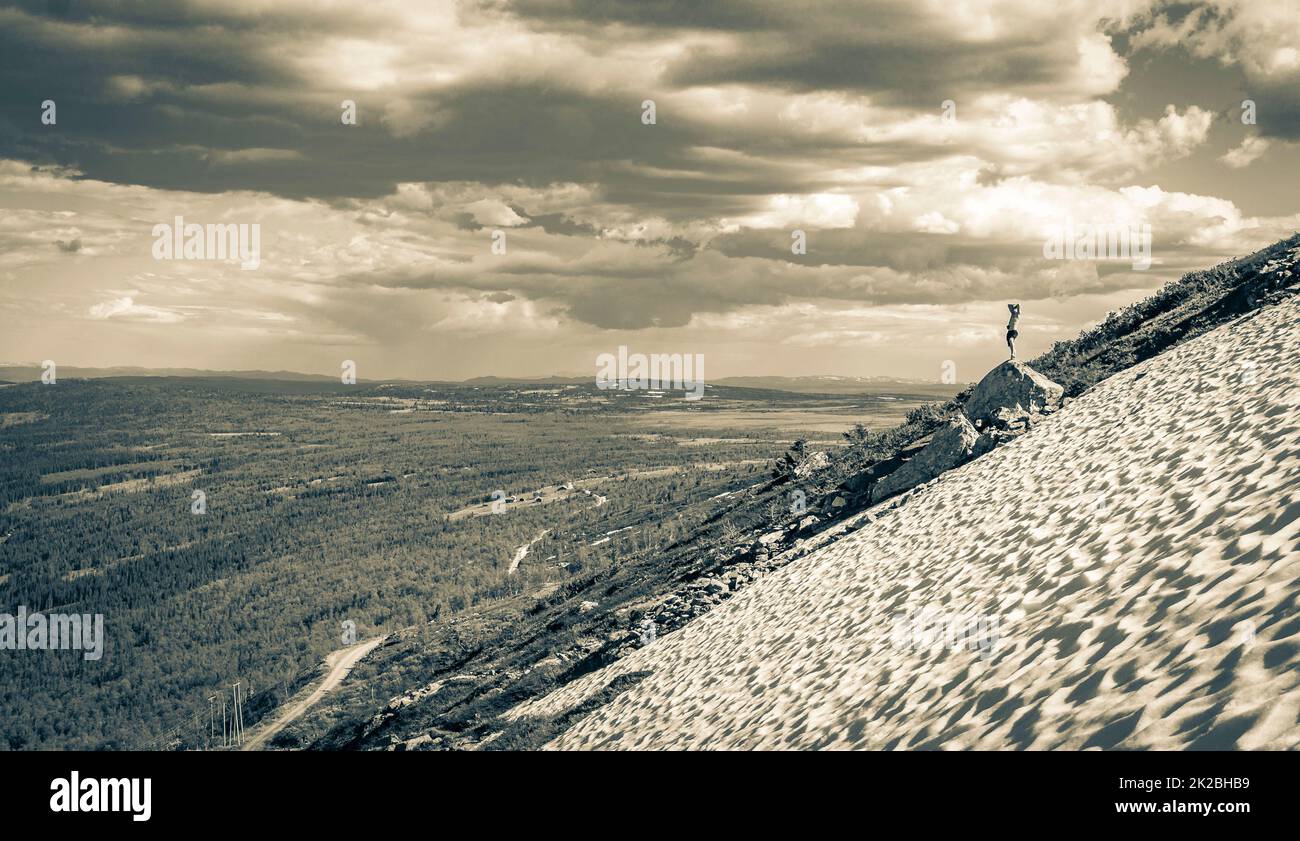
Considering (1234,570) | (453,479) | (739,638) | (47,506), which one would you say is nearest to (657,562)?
(739,638)

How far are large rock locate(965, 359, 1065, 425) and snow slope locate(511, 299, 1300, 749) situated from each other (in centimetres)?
334

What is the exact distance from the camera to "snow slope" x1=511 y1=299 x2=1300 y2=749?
5.12 m

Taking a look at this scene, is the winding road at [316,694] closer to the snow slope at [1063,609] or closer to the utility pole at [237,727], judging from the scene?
the utility pole at [237,727]

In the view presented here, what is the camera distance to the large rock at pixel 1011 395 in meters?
21.8

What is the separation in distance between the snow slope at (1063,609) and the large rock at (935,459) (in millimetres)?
2914

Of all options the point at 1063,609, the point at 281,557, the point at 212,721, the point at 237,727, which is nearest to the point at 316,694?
the point at 237,727

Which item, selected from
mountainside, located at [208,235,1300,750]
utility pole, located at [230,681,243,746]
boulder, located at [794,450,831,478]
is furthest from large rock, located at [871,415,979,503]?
utility pole, located at [230,681,243,746]

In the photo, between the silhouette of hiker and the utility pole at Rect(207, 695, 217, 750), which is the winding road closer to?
the utility pole at Rect(207, 695, 217, 750)

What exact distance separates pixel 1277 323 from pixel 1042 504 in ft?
28.2

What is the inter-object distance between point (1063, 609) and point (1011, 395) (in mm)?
16966

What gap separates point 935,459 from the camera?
70.3ft

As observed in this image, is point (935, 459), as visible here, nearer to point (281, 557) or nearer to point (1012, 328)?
point (1012, 328)
